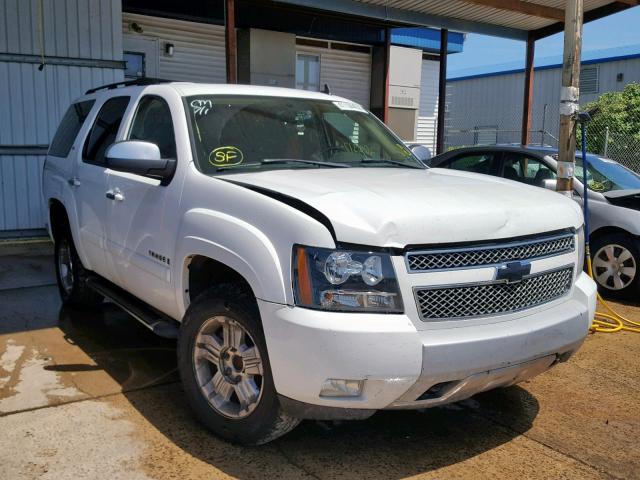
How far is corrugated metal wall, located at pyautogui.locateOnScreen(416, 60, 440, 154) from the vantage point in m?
19.7

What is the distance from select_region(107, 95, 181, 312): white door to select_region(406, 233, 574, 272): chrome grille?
1.54 meters

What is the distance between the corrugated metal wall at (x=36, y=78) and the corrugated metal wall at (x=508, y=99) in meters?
19.5

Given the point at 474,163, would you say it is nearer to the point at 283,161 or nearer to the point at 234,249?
the point at 283,161

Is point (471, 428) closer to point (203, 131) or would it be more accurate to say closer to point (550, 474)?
point (550, 474)

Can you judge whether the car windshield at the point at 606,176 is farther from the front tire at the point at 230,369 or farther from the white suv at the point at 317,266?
the front tire at the point at 230,369

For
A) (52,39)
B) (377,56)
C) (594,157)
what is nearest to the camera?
(594,157)

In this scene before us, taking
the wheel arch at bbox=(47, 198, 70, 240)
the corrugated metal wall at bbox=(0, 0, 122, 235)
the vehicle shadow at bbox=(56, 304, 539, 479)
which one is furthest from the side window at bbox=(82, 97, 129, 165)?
the corrugated metal wall at bbox=(0, 0, 122, 235)

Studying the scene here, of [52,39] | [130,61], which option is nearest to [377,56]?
[130,61]

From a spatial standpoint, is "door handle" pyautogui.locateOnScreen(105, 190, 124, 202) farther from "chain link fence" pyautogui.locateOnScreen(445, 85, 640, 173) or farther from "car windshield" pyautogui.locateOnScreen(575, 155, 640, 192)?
"chain link fence" pyautogui.locateOnScreen(445, 85, 640, 173)

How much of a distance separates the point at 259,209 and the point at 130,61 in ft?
35.9

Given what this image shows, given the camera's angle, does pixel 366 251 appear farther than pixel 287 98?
No

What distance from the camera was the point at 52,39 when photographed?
30.5ft

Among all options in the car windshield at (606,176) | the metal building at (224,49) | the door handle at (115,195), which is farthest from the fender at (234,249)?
the metal building at (224,49)

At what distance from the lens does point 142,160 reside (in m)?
3.84
